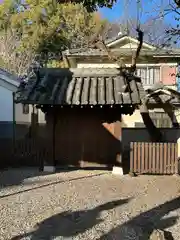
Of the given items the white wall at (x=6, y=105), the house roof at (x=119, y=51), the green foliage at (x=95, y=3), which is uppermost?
the house roof at (x=119, y=51)

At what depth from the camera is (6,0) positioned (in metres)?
35.7

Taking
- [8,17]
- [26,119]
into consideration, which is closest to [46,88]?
[26,119]

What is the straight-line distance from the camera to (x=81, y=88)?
14.2 meters

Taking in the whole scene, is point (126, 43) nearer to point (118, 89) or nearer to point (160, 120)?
point (160, 120)

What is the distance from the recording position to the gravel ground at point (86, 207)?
6707 mm

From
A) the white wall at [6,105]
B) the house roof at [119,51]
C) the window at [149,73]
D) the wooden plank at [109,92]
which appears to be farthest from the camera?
the white wall at [6,105]

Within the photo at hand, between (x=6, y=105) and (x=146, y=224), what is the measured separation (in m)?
18.0

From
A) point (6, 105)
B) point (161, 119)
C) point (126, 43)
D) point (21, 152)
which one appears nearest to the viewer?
point (21, 152)

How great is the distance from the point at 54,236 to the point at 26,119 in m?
21.7

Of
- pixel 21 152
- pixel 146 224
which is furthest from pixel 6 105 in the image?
pixel 146 224

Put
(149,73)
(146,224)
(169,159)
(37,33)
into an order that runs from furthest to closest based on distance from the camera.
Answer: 1. (37,33)
2. (149,73)
3. (169,159)
4. (146,224)

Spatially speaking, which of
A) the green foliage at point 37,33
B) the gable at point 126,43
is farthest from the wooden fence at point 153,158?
the green foliage at point 37,33

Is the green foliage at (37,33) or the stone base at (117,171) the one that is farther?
the green foliage at (37,33)

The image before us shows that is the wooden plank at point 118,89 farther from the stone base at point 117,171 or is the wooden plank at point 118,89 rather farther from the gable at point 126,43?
the gable at point 126,43
